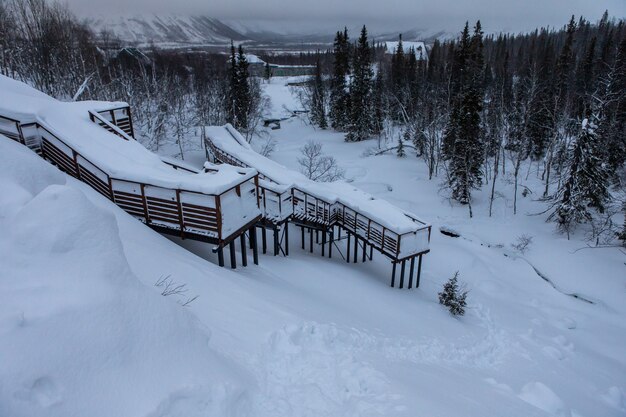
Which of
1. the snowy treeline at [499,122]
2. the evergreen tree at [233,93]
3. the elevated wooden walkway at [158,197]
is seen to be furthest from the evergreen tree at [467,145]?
the evergreen tree at [233,93]

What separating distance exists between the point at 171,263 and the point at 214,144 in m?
18.9

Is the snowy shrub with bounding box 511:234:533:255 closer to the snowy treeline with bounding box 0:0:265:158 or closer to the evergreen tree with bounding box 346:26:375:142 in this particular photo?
the snowy treeline with bounding box 0:0:265:158

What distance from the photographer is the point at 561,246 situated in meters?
23.6

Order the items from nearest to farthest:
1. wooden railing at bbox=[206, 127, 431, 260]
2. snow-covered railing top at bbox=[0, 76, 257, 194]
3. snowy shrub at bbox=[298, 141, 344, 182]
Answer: snow-covered railing top at bbox=[0, 76, 257, 194], wooden railing at bbox=[206, 127, 431, 260], snowy shrub at bbox=[298, 141, 344, 182]

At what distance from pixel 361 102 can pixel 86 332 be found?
149ft

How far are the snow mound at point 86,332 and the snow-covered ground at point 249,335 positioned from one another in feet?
0.06

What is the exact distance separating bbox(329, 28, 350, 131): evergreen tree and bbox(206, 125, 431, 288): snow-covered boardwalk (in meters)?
32.5

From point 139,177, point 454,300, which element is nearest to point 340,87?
point 454,300

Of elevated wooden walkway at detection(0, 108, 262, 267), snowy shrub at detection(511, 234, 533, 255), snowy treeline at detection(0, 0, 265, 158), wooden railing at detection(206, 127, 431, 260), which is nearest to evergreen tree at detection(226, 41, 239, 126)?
snowy treeline at detection(0, 0, 265, 158)

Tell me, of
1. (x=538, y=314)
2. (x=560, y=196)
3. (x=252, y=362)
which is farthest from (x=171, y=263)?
(x=560, y=196)

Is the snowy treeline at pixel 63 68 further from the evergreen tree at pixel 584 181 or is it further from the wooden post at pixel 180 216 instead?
the evergreen tree at pixel 584 181

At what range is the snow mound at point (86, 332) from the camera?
15.6ft

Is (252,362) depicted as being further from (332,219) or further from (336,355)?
(332,219)

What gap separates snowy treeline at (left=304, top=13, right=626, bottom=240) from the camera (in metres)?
24.2
